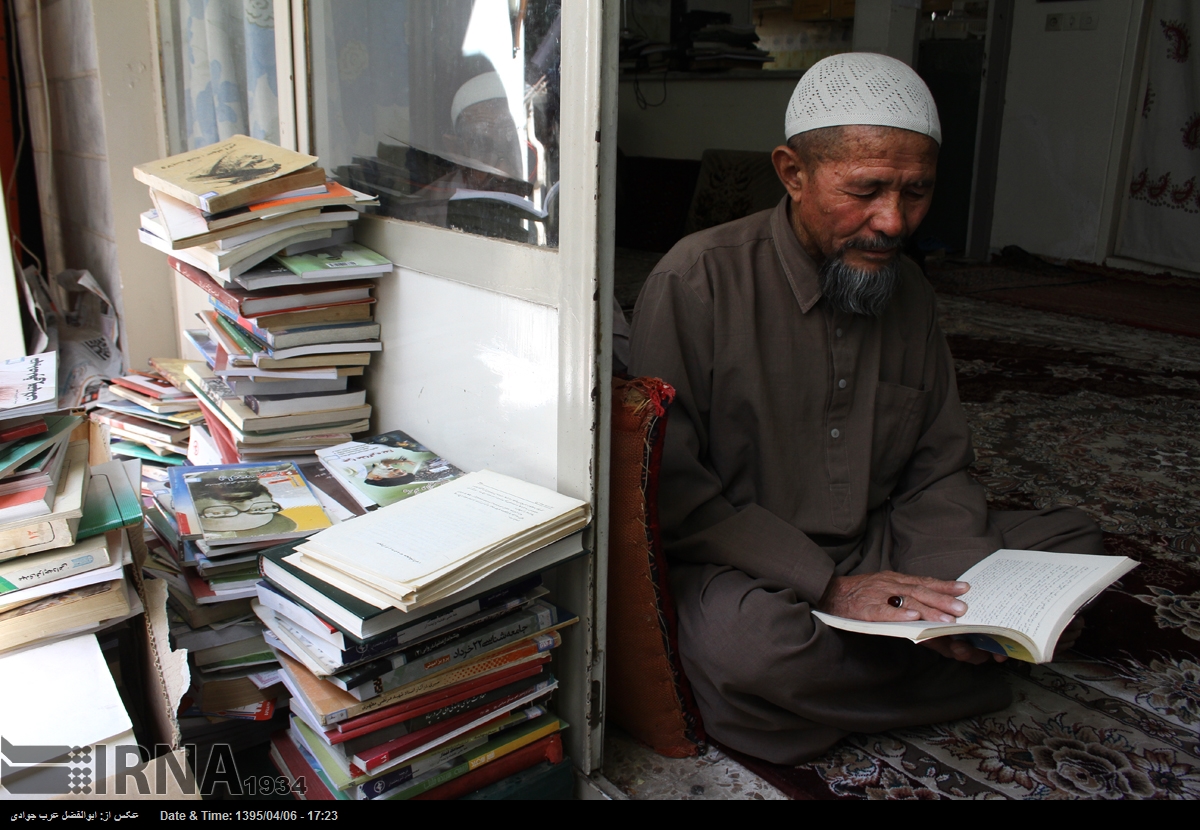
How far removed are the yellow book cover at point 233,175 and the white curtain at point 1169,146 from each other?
5.71 meters

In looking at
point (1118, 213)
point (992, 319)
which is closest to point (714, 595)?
point (992, 319)

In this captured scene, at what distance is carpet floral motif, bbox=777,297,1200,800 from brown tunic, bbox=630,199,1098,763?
76 mm

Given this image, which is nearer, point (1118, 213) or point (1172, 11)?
point (1172, 11)

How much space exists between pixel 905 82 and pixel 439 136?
33.1 inches

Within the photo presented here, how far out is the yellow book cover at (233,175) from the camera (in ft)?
5.50

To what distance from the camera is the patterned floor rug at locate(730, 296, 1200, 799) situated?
58.6 inches

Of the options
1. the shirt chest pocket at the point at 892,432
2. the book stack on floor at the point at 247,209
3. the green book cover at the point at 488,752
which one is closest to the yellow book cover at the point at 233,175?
the book stack on floor at the point at 247,209

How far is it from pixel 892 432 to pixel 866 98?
2.06ft

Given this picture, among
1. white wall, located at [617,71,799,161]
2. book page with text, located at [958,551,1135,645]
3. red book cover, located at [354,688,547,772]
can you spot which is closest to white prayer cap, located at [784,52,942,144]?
book page with text, located at [958,551,1135,645]

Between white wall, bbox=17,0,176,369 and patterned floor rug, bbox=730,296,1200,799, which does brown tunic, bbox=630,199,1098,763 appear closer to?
patterned floor rug, bbox=730,296,1200,799

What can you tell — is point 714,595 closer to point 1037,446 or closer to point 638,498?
point 638,498

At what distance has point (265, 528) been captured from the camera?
1.48 metres

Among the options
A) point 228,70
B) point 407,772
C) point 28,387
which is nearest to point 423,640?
point 407,772

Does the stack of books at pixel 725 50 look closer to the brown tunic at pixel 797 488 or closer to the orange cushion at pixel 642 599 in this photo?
the brown tunic at pixel 797 488
